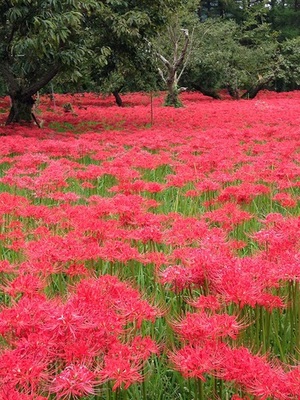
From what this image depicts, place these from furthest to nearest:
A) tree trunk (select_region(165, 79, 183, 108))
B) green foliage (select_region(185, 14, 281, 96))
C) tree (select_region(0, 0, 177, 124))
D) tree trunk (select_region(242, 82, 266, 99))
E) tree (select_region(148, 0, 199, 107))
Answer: tree trunk (select_region(242, 82, 266, 99)) < green foliage (select_region(185, 14, 281, 96)) < tree trunk (select_region(165, 79, 183, 108)) < tree (select_region(148, 0, 199, 107)) < tree (select_region(0, 0, 177, 124))

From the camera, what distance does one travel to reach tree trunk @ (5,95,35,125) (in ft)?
44.5

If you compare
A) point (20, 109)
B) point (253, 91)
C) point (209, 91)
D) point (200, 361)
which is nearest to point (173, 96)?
point (209, 91)

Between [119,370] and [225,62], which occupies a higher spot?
[225,62]

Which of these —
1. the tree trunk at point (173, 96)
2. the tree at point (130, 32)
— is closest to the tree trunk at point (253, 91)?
the tree trunk at point (173, 96)

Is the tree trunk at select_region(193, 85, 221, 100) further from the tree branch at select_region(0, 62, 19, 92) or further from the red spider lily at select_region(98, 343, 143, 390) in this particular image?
the red spider lily at select_region(98, 343, 143, 390)

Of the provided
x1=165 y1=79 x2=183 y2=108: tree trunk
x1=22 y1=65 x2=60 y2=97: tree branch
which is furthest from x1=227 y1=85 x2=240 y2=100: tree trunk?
x1=22 y1=65 x2=60 y2=97: tree branch

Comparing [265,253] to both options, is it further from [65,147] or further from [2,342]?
[65,147]

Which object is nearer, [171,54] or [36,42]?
[36,42]

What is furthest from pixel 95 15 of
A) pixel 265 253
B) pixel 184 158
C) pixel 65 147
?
pixel 265 253

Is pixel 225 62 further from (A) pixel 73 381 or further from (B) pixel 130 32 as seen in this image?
(A) pixel 73 381

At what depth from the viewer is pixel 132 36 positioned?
1300 cm

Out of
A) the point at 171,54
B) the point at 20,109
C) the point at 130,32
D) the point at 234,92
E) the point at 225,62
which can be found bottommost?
the point at 234,92

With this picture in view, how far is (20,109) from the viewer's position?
1377 centimetres

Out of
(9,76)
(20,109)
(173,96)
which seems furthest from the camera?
(173,96)
